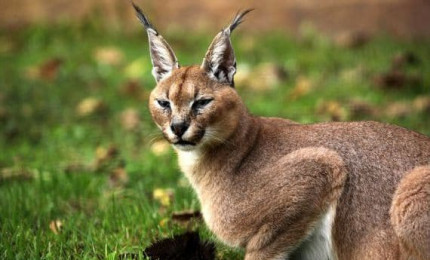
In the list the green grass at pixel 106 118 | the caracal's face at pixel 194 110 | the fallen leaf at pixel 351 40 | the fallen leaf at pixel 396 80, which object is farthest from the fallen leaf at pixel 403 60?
the caracal's face at pixel 194 110

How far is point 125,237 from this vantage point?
16.5 feet

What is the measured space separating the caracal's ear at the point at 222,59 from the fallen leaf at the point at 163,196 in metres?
1.32

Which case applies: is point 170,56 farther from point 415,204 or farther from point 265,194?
point 415,204

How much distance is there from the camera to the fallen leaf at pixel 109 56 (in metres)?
10.0

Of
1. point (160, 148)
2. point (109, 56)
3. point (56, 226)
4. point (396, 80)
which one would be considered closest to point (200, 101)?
point (56, 226)

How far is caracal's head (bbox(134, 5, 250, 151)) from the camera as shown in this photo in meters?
4.40

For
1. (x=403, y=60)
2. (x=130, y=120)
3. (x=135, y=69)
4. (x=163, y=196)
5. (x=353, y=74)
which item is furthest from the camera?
(x=135, y=69)

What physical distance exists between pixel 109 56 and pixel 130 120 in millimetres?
2280

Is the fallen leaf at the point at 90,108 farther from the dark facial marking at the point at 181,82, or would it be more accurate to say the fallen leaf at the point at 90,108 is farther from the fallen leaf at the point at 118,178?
the dark facial marking at the point at 181,82

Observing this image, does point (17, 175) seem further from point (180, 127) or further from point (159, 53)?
point (180, 127)

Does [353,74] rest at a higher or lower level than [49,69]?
lower

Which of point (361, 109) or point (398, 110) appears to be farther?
point (361, 109)

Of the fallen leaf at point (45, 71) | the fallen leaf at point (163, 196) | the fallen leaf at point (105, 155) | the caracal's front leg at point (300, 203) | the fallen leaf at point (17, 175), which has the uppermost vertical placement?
the caracal's front leg at point (300, 203)

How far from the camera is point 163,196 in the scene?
5.75 metres
